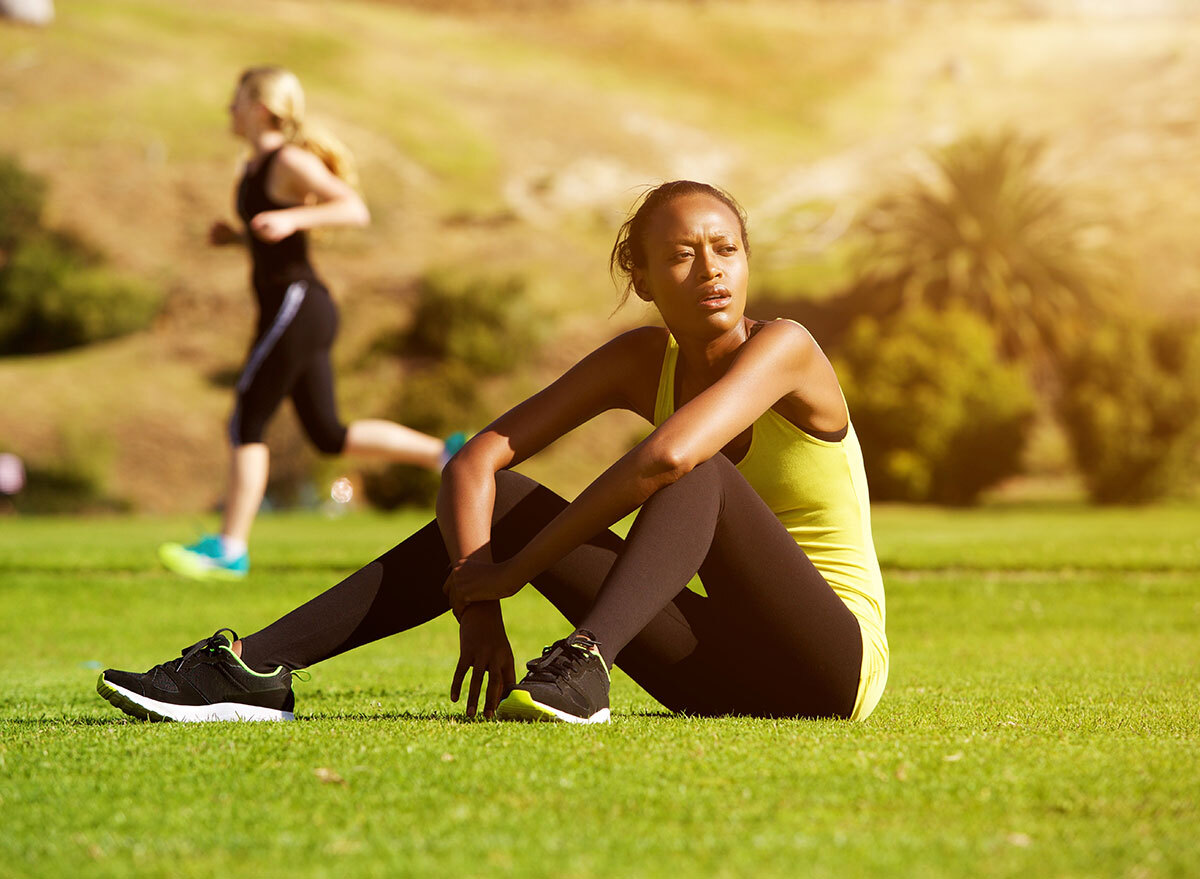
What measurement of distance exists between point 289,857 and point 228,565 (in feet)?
19.1

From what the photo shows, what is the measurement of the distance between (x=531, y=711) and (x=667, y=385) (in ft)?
3.44

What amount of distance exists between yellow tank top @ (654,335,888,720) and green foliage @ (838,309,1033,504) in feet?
52.2

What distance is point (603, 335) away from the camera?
86.5ft

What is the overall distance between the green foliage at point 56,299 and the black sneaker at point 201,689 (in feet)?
84.8

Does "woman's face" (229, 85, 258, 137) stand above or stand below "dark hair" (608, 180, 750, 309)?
above

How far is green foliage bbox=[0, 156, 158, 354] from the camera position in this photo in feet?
91.8

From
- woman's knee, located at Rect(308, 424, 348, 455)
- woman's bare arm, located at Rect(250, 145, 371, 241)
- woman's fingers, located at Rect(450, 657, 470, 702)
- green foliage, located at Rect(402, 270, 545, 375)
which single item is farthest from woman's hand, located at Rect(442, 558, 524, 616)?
green foliage, located at Rect(402, 270, 545, 375)

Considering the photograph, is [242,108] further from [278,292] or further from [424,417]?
[424,417]

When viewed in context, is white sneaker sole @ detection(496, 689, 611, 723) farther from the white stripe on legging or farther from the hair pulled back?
Result: the hair pulled back

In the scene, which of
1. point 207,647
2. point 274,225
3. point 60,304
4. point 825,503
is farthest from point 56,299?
point 825,503

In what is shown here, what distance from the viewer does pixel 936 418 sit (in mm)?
19172

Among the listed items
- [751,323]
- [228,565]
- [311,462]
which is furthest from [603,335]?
[751,323]

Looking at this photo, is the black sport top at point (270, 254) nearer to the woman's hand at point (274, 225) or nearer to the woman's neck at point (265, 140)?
the woman's neck at point (265, 140)

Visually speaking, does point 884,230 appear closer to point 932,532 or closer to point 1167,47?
point 932,532
